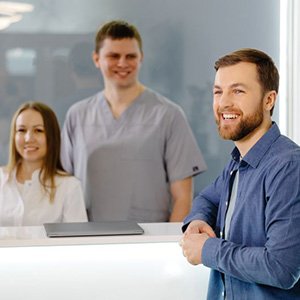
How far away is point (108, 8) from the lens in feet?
11.1

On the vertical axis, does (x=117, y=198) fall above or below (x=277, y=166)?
below

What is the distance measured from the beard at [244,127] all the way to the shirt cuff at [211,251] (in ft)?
0.85

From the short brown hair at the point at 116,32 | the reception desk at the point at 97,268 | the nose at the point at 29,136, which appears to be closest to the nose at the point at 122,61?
the short brown hair at the point at 116,32

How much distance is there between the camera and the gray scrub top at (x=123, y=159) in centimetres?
332

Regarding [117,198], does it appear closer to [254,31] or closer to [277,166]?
[254,31]

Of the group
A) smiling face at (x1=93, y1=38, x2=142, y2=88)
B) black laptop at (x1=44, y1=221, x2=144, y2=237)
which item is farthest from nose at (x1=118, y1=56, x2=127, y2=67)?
black laptop at (x1=44, y1=221, x2=144, y2=237)

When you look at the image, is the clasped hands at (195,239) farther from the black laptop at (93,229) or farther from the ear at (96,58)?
the ear at (96,58)

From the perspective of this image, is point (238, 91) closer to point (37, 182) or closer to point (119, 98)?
point (37, 182)

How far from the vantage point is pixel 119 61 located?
336 centimetres

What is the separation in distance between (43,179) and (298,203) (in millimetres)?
1627

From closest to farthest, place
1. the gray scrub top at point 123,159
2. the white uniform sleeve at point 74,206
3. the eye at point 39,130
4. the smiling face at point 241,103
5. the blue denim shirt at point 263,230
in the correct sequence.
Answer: the blue denim shirt at point 263,230 < the smiling face at point 241,103 < the white uniform sleeve at point 74,206 < the eye at point 39,130 < the gray scrub top at point 123,159

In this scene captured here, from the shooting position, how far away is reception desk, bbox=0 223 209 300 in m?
2.16

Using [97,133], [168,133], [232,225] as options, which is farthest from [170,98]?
[232,225]

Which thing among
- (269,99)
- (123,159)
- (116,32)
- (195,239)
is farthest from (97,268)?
(116,32)
